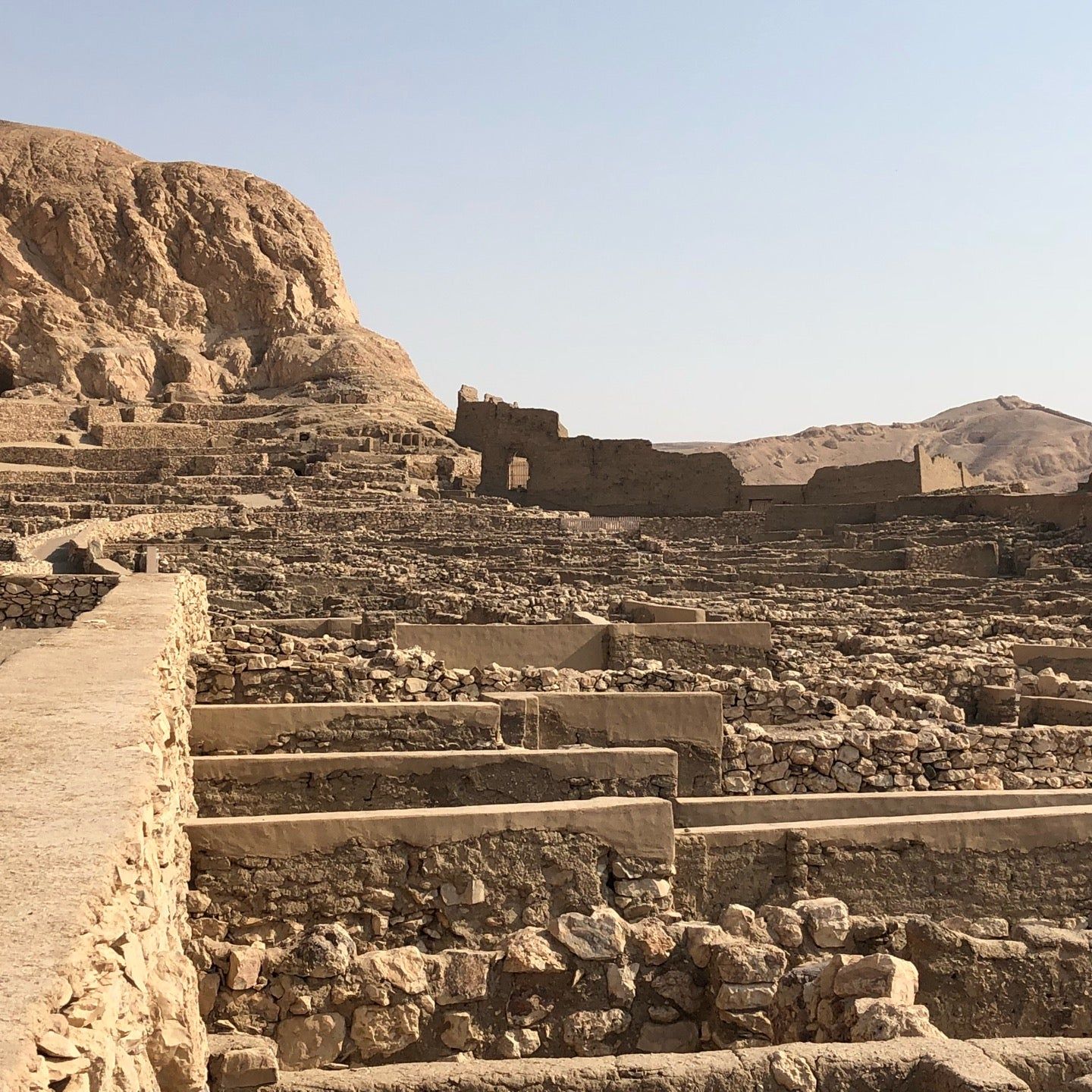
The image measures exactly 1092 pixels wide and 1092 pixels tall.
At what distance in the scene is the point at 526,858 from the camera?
4.93 meters

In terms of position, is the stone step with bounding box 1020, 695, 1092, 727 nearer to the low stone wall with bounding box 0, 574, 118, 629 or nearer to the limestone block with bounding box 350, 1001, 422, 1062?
the limestone block with bounding box 350, 1001, 422, 1062

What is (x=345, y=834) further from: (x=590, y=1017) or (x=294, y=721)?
(x=294, y=721)

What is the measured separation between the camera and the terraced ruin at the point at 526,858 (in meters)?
3.13

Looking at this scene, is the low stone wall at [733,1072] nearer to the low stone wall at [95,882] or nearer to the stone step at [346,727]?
the low stone wall at [95,882]

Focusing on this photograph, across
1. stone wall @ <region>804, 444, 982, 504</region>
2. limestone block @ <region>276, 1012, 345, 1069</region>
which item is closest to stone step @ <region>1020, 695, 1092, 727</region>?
limestone block @ <region>276, 1012, 345, 1069</region>

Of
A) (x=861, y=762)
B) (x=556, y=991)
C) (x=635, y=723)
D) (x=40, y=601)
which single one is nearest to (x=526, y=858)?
(x=556, y=991)

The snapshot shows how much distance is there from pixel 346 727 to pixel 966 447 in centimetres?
7568

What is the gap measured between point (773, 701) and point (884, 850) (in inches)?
90.8

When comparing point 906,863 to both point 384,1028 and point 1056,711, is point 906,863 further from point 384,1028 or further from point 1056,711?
point 1056,711

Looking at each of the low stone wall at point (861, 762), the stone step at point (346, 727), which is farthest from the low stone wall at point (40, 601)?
the low stone wall at point (861, 762)

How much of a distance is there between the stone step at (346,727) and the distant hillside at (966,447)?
59.5m

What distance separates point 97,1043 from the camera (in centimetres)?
203

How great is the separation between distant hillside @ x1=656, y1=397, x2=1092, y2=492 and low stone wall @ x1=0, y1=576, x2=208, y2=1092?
61.6 m

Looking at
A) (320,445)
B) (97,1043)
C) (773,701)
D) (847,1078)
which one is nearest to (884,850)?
(847,1078)
